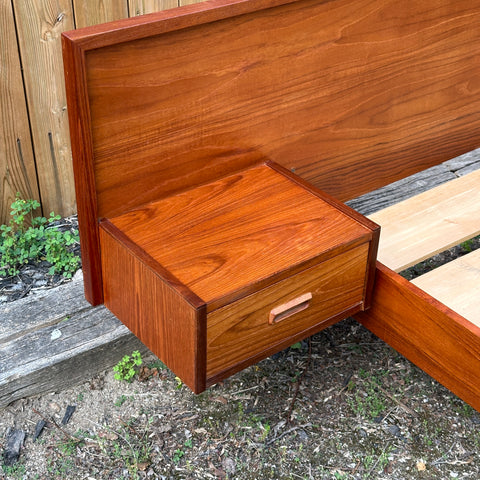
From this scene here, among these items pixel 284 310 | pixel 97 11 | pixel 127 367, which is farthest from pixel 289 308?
pixel 97 11

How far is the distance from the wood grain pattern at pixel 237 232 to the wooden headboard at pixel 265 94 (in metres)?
0.07

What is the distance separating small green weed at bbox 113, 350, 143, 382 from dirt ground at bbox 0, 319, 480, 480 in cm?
2

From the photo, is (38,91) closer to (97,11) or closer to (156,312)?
(97,11)

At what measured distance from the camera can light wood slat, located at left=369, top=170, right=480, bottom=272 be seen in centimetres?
235

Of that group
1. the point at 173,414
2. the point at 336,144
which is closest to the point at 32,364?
the point at 173,414

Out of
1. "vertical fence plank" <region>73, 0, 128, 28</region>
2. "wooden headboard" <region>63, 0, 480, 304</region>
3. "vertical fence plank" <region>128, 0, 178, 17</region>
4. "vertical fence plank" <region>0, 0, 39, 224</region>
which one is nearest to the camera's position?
"wooden headboard" <region>63, 0, 480, 304</region>

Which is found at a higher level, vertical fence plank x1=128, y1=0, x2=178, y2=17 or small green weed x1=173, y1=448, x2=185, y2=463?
vertical fence plank x1=128, y1=0, x2=178, y2=17

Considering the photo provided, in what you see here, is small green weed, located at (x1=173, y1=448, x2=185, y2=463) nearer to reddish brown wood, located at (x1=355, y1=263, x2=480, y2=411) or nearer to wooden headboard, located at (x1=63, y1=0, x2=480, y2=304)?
wooden headboard, located at (x1=63, y1=0, x2=480, y2=304)

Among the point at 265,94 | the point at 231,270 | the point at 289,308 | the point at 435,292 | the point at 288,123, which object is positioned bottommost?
the point at 435,292

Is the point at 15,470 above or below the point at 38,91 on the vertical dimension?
below

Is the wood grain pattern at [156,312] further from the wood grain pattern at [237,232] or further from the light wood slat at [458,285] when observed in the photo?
the light wood slat at [458,285]

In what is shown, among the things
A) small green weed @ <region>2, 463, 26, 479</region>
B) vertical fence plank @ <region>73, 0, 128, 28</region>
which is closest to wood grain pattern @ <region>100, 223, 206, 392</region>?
small green weed @ <region>2, 463, 26, 479</region>

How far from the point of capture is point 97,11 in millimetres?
2709

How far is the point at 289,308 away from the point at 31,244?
52.2 inches
